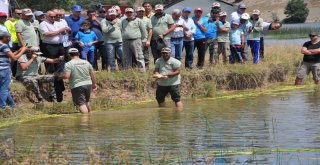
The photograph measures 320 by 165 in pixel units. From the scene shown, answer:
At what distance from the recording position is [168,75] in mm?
18453

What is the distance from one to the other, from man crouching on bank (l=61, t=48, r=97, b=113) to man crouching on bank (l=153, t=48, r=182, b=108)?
1.66m

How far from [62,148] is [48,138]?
3133 millimetres

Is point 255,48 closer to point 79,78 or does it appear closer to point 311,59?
point 311,59

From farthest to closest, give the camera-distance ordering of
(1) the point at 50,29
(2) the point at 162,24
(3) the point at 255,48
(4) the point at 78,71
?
(3) the point at 255,48 → (2) the point at 162,24 → (1) the point at 50,29 → (4) the point at 78,71

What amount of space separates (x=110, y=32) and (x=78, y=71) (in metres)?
3.60

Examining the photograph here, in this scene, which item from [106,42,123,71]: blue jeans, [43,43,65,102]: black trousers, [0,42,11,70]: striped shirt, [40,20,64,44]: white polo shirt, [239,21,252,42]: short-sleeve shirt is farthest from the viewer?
[239,21,252,42]: short-sleeve shirt

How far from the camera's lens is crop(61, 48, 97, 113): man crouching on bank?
57.3 feet

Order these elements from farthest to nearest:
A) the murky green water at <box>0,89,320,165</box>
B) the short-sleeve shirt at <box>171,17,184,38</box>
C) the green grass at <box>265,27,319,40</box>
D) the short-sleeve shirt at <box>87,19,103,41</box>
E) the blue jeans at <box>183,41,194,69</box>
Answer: the green grass at <box>265,27,319,40</box> < the blue jeans at <box>183,41,194,69</box> < the short-sleeve shirt at <box>171,17,184,38</box> < the short-sleeve shirt at <box>87,19,103,41</box> < the murky green water at <box>0,89,320,165</box>

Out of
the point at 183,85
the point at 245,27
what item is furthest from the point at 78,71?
the point at 245,27

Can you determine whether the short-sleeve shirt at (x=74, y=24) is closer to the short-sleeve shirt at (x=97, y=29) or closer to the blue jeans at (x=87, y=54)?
the short-sleeve shirt at (x=97, y=29)

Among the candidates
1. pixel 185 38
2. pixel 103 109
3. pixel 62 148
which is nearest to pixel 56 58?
pixel 103 109

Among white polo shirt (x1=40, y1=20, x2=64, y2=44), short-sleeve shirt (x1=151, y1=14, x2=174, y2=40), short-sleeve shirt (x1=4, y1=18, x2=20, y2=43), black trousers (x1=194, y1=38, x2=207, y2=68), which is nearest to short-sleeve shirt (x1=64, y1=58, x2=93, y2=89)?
white polo shirt (x1=40, y1=20, x2=64, y2=44)

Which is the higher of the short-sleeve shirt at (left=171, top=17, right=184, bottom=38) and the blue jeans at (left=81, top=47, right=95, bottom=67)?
the short-sleeve shirt at (left=171, top=17, right=184, bottom=38)

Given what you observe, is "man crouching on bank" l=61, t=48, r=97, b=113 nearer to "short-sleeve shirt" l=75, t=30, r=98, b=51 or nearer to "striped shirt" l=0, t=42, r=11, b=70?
"striped shirt" l=0, t=42, r=11, b=70
